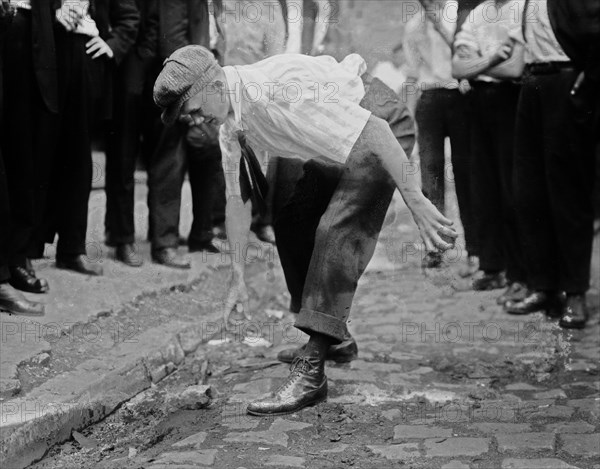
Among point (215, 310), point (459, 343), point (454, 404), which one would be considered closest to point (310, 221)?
point (454, 404)

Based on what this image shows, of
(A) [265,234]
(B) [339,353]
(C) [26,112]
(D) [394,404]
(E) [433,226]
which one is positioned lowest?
(D) [394,404]

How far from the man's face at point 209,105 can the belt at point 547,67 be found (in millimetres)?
2479

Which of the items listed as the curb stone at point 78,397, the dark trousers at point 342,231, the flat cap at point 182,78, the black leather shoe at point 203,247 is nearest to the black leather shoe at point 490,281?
the black leather shoe at point 203,247

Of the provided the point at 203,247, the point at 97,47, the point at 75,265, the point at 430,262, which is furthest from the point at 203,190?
the point at 430,262

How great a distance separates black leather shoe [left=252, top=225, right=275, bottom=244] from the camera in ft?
25.2

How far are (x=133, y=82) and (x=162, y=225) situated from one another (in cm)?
99

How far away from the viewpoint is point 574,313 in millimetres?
5672

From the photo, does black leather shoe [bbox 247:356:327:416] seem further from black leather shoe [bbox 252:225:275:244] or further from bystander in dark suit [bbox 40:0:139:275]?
black leather shoe [bbox 252:225:275:244]

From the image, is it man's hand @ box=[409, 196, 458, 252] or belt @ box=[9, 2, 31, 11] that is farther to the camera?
belt @ box=[9, 2, 31, 11]

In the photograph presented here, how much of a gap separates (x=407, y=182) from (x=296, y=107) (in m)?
0.54

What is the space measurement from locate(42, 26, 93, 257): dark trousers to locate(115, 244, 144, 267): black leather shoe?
0.52 metres

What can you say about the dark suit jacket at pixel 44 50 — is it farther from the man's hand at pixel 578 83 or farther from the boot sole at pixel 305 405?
the man's hand at pixel 578 83

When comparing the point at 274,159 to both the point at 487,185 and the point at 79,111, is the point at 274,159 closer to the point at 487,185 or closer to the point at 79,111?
the point at 79,111

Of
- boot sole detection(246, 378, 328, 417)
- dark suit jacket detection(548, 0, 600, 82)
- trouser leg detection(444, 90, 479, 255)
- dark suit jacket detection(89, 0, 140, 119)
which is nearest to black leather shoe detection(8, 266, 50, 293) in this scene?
dark suit jacket detection(89, 0, 140, 119)
